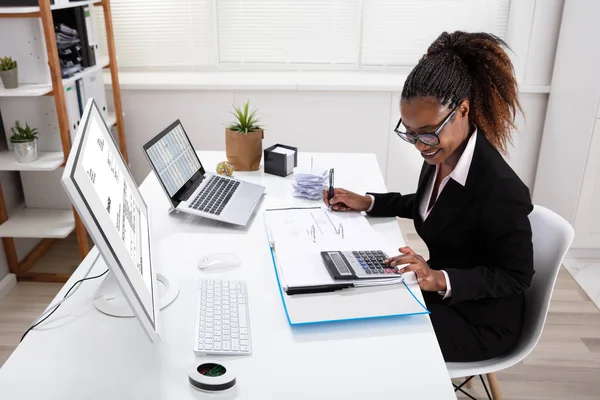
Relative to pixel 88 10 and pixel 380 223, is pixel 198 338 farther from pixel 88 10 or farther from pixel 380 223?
pixel 88 10

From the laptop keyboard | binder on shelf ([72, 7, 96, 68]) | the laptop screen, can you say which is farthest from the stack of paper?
binder on shelf ([72, 7, 96, 68])

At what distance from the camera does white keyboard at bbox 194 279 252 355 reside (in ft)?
3.70

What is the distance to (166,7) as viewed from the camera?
3363 mm

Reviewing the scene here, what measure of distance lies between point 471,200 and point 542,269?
0.29 meters

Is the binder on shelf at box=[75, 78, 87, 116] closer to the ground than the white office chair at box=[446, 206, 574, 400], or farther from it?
farther from it

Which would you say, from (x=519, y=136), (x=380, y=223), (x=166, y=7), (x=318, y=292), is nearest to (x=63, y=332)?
(x=318, y=292)

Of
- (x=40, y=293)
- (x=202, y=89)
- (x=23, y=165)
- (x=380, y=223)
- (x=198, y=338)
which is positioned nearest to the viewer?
(x=198, y=338)

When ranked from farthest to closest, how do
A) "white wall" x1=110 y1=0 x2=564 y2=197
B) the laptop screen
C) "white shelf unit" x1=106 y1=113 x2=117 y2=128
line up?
"white wall" x1=110 y1=0 x2=564 y2=197 < "white shelf unit" x1=106 y1=113 x2=117 y2=128 < the laptop screen

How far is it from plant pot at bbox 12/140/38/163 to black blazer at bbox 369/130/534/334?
1.88 m

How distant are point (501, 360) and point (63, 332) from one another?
113cm

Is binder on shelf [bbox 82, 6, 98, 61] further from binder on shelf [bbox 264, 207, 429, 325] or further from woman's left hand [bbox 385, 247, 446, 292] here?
woman's left hand [bbox 385, 247, 446, 292]

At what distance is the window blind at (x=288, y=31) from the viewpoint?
Result: 337 centimetres

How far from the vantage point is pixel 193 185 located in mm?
1874

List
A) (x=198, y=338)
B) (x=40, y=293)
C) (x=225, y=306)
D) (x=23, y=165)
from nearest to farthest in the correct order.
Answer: (x=198, y=338), (x=225, y=306), (x=23, y=165), (x=40, y=293)
